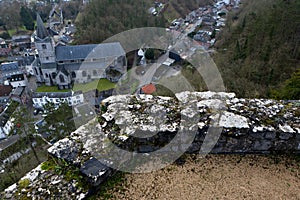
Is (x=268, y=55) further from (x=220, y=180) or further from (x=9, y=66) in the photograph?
(x=9, y=66)

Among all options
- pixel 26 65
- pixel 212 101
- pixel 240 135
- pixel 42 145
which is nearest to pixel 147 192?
pixel 240 135

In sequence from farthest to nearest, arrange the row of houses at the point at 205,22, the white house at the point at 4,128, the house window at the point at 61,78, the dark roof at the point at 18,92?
the row of houses at the point at 205,22, the house window at the point at 61,78, the dark roof at the point at 18,92, the white house at the point at 4,128

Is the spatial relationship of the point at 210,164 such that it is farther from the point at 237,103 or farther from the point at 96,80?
the point at 96,80

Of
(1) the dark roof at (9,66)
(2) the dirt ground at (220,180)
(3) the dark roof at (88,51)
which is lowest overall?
(1) the dark roof at (9,66)

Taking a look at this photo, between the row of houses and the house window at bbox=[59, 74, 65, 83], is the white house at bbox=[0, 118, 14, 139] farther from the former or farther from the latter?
the row of houses

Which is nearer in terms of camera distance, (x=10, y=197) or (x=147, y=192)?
(x=10, y=197)

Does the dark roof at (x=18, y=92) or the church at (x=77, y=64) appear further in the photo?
the church at (x=77, y=64)

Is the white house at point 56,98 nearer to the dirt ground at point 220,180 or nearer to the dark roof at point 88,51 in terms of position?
the dark roof at point 88,51

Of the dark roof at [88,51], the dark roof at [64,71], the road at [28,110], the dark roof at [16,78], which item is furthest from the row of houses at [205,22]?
the dark roof at [16,78]
